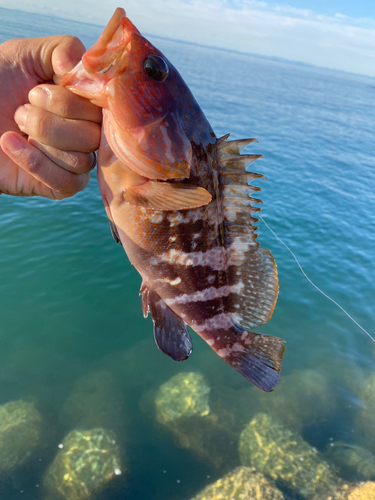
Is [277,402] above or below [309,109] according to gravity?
below

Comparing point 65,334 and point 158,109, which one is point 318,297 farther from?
point 158,109

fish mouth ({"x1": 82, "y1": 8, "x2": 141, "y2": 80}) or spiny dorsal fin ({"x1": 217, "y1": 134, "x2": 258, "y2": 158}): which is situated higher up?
fish mouth ({"x1": 82, "y1": 8, "x2": 141, "y2": 80})

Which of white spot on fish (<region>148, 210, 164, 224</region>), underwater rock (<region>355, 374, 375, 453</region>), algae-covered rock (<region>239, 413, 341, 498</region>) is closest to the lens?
white spot on fish (<region>148, 210, 164, 224</region>)

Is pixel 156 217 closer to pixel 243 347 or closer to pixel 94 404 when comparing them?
pixel 243 347

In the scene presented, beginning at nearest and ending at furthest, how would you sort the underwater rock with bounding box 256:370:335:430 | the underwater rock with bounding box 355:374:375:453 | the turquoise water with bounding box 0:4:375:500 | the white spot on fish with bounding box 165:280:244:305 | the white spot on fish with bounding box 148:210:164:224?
the white spot on fish with bounding box 148:210:164:224 → the white spot on fish with bounding box 165:280:244:305 → the turquoise water with bounding box 0:4:375:500 → the underwater rock with bounding box 355:374:375:453 → the underwater rock with bounding box 256:370:335:430

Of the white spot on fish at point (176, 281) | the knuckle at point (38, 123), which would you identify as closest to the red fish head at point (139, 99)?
the knuckle at point (38, 123)

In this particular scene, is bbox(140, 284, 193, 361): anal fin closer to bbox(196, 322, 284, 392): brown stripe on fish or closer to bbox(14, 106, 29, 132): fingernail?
bbox(196, 322, 284, 392): brown stripe on fish

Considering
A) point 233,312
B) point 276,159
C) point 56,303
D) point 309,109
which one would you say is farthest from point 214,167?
point 309,109

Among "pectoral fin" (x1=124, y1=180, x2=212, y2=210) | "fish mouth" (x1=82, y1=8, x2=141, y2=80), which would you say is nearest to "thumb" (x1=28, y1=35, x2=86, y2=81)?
"fish mouth" (x1=82, y1=8, x2=141, y2=80)

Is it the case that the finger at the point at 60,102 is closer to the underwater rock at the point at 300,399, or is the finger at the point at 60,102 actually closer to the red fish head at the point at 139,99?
the red fish head at the point at 139,99
